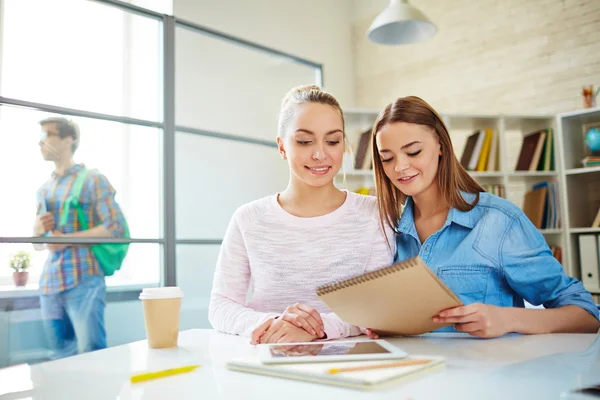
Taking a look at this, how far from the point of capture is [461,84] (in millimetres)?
4543

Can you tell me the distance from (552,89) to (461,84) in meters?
0.77

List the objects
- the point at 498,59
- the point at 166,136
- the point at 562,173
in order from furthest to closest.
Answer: the point at 498,59
the point at 562,173
the point at 166,136

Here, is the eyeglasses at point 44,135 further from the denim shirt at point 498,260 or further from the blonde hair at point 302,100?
the denim shirt at point 498,260

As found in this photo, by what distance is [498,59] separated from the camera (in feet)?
14.2

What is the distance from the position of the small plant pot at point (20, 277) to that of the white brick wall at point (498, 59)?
11.7 ft

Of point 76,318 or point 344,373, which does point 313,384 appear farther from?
point 76,318

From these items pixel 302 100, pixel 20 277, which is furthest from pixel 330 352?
pixel 20 277

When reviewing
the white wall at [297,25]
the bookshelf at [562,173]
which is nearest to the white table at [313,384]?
the bookshelf at [562,173]

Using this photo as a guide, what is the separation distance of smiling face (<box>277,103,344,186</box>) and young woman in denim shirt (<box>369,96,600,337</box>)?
4.7 inches

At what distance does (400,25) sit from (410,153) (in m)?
2.24

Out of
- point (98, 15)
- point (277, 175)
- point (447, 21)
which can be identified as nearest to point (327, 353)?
point (98, 15)

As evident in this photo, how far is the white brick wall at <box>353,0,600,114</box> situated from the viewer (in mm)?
3918

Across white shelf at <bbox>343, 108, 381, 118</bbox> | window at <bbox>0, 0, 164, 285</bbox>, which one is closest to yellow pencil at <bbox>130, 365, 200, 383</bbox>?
window at <bbox>0, 0, 164, 285</bbox>

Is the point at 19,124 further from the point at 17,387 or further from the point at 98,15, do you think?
the point at 17,387
